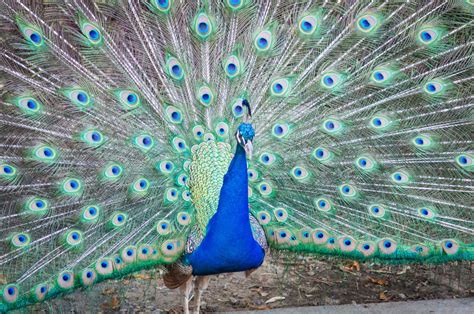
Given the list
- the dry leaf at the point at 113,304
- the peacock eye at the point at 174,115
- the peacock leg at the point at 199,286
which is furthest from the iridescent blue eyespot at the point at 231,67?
the dry leaf at the point at 113,304

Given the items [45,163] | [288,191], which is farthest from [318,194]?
[45,163]

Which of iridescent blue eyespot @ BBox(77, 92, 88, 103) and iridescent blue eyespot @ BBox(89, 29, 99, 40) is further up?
iridescent blue eyespot @ BBox(89, 29, 99, 40)

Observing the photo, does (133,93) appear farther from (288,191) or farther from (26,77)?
(288,191)

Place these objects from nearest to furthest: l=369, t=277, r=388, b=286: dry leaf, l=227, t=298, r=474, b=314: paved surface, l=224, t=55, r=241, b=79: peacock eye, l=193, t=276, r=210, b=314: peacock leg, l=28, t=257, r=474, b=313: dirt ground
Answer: l=224, t=55, r=241, b=79: peacock eye → l=193, t=276, r=210, b=314: peacock leg → l=227, t=298, r=474, b=314: paved surface → l=28, t=257, r=474, b=313: dirt ground → l=369, t=277, r=388, b=286: dry leaf

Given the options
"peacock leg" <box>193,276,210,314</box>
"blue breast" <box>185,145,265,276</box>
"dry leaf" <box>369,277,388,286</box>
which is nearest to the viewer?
"blue breast" <box>185,145,265,276</box>

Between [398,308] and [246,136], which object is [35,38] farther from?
[398,308]

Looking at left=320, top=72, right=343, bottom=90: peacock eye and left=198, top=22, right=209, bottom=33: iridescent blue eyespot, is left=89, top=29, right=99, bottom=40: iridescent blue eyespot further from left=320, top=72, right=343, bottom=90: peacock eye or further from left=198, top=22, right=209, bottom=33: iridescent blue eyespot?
left=320, top=72, right=343, bottom=90: peacock eye

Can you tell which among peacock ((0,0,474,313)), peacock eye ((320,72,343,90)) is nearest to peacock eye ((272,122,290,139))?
peacock ((0,0,474,313))

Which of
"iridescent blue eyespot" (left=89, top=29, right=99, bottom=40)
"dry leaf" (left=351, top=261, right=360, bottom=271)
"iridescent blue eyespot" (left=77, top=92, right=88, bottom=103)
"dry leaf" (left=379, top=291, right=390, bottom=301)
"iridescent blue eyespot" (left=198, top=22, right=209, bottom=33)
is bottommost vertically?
"dry leaf" (left=379, top=291, right=390, bottom=301)
